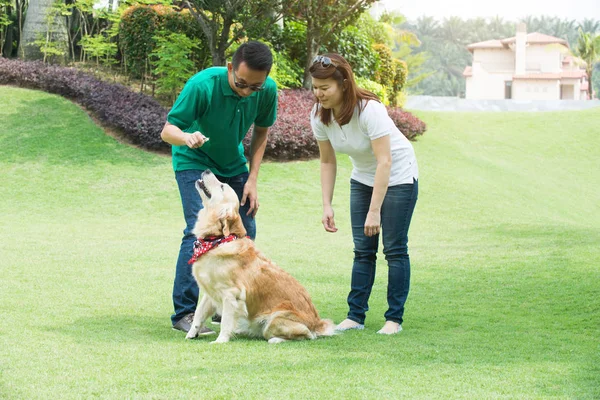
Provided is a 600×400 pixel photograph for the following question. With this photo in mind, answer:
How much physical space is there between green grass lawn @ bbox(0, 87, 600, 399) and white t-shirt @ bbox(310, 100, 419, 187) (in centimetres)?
108

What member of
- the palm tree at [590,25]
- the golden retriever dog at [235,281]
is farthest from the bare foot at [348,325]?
the palm tree at [590,25]

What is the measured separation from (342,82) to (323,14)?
44.7 ft

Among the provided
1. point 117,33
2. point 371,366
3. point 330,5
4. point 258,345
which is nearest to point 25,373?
point 258,345

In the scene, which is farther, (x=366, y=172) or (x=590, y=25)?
(x=590, y=25)

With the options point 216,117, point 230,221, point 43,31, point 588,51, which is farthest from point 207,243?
point 588,51

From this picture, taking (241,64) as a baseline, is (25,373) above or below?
below

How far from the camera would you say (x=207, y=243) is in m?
4.78

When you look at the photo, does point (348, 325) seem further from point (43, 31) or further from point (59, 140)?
point (43, 31)

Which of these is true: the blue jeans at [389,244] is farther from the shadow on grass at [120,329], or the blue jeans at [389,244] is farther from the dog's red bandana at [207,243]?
the shadow on grass at [120,329]

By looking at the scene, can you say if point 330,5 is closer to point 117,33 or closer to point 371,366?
point 117,33

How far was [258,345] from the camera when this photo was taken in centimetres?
468

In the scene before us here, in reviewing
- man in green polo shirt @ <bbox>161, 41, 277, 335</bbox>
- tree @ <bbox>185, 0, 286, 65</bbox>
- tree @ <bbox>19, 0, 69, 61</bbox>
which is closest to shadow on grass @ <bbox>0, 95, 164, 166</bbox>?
tree @ <bbox>19, 0, 69, 61</bbox>

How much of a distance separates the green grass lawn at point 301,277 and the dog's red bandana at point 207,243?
55 cm

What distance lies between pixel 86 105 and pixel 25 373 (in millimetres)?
14042
